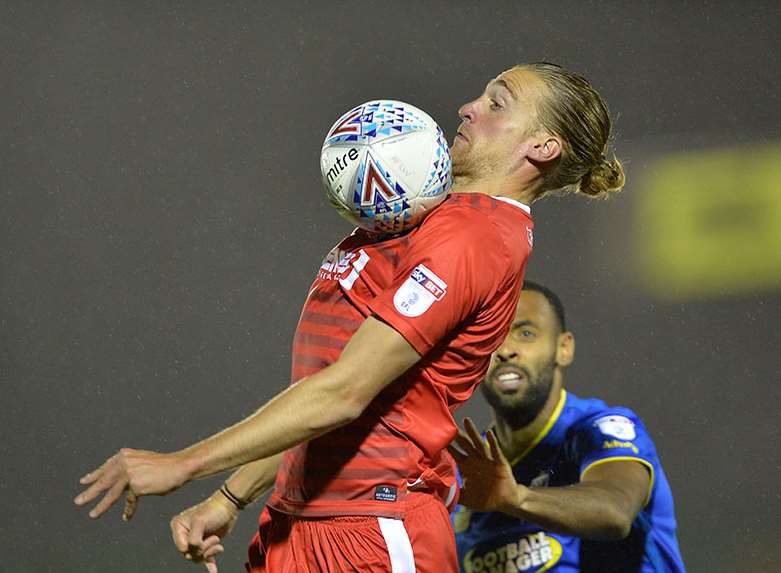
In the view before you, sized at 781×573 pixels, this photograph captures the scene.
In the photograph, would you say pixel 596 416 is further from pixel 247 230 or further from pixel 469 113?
pixel 247 230

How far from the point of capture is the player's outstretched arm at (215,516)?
5.57ft

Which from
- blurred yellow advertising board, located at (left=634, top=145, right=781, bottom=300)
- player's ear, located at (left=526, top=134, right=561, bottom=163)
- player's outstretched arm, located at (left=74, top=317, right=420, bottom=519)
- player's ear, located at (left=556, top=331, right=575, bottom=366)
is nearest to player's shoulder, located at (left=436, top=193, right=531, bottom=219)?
player's ear, located at (left=526, top=134, right=561, bottom=163)

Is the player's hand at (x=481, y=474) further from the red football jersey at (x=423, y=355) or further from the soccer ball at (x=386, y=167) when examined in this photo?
the soccer ball at (x=386, y=167)

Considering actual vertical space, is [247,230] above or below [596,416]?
above

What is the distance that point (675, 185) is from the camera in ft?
12.6

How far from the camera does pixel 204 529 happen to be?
1.72 meters

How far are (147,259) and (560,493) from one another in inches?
77.0

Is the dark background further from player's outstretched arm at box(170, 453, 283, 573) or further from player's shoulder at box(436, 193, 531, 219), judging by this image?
player's shoulder at box(436, 193, 531, 219)

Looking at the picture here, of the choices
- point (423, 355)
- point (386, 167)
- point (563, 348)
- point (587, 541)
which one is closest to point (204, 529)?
point (423, 355)

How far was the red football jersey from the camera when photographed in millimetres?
1501

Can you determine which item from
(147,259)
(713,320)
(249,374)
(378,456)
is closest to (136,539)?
(249,374)

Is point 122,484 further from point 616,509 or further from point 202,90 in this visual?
point 202,90

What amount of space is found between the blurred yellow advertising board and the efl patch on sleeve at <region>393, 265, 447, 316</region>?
2511mm

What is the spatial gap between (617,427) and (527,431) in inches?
10.5
